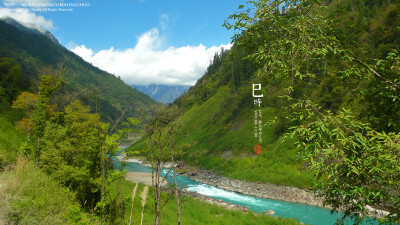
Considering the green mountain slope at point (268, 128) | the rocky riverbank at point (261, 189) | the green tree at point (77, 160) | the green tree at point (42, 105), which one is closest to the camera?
the green tree at point (77, 160)

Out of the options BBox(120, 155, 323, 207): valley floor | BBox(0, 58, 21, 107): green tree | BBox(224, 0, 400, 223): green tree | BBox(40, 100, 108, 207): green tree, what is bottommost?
BBox(120, 155, 323, 207): valley floor

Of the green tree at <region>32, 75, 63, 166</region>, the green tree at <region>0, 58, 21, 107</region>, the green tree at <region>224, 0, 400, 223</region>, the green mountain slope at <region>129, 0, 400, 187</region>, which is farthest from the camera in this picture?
the green tree at <region>0, 58, 21, 107</region>

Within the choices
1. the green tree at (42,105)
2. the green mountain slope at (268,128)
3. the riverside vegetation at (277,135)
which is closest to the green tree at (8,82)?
the riverside vegetation at (277,135)

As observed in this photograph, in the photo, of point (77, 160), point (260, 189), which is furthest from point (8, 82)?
point (260, 189)

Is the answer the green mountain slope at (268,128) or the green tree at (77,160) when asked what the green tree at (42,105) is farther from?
the green mountain slope at (268,128)

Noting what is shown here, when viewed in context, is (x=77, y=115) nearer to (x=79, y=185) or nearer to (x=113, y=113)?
(x=79, y=185)

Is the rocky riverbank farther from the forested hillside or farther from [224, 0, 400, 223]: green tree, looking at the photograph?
[224, 0, 400, 223]: green tree

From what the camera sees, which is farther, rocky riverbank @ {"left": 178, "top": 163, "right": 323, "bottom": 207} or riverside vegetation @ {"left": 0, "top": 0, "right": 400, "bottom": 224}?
rocky riverbank @ {"left": 178, "top": 163, "right": 323, "bottom": 207}

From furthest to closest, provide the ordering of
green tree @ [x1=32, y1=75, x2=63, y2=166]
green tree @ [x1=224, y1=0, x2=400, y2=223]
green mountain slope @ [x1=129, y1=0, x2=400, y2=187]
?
1. green mountain slope @ [x1=129, y1=0, x2=400, y2=187]
2. green tree @ [x1=32, y1=75, x2=63, y2=166]
3. green tree @ [x1=224, y1=0, x2=400, y2=223]

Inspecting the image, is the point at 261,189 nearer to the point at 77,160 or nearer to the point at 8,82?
the point at 77,160

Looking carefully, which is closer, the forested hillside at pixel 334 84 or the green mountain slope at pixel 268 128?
the forested hillside at pixel 334 84

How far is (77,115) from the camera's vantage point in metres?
18.8

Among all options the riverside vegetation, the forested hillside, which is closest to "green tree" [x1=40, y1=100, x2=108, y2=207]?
the riverside vegetation

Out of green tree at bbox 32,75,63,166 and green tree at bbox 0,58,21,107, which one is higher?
green tree at bbox 0,58,21,107
